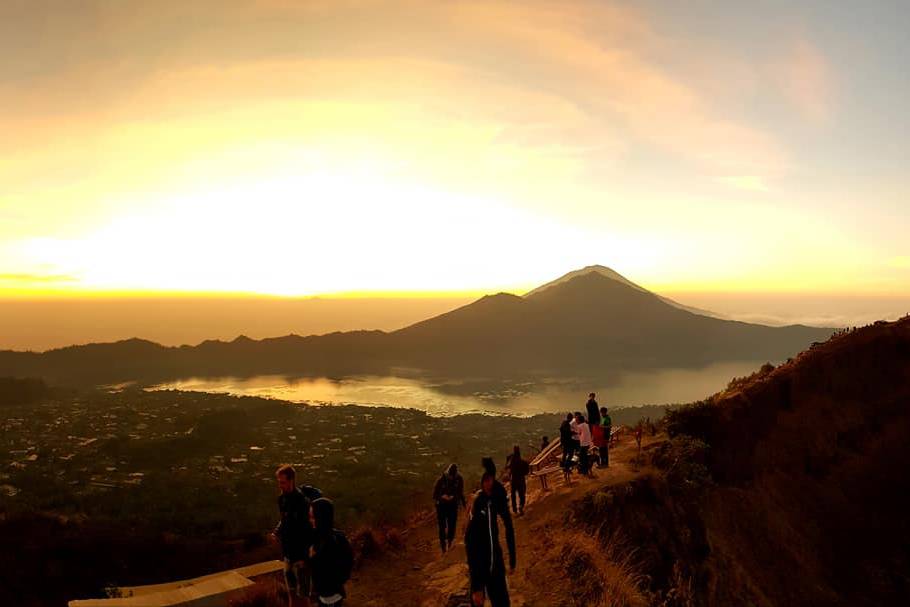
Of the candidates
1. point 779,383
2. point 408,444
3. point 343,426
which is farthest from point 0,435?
point 779,383

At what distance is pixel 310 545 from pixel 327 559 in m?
1.34

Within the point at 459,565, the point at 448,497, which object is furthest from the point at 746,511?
the point at 448,497

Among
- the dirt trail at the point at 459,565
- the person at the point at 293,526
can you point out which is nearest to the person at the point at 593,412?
the dirt trail at the point at 459,565

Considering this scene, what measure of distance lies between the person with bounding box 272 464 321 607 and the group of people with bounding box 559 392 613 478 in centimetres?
898

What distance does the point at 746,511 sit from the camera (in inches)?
601

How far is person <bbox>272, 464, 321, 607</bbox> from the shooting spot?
7605 mm

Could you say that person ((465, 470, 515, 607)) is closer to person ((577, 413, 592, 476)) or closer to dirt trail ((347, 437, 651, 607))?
dirt trail ((347, 437, 651, 607))

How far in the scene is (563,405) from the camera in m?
174

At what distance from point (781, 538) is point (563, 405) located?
534 ft

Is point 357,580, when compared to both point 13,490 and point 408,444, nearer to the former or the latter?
point 13,490

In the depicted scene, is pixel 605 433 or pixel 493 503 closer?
pixel 493 503

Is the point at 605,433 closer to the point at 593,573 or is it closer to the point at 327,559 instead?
the point at 593,573

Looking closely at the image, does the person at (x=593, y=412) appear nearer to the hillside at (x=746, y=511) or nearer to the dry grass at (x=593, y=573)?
the hillside at (x=746, y=511)

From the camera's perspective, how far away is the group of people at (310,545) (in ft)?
21.8
